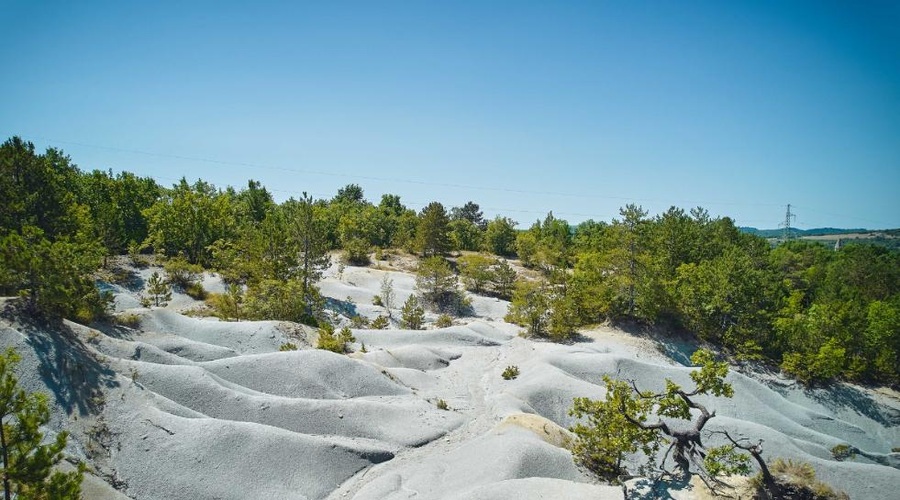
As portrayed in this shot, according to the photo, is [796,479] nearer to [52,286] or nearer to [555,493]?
[555,493]

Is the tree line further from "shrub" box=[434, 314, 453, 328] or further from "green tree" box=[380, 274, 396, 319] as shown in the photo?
"shrub" box=[434, 314, 453, 328]

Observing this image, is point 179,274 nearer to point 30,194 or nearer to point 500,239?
point 30,194

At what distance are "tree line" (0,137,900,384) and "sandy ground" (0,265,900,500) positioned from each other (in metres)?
2.82

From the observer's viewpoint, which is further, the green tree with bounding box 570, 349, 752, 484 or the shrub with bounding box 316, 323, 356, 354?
the shrub with bounding box 316, 323, 356, 354

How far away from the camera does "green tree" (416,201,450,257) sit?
6022 cm

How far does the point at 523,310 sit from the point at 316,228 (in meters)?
18.9

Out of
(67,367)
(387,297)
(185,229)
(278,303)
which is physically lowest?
(387,297)

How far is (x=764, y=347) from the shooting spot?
113 feet

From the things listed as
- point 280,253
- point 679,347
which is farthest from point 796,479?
point 280,253

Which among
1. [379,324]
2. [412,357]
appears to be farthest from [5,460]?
[379,324]

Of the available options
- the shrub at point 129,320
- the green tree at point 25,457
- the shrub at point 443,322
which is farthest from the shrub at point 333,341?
the green tree at point 25,457

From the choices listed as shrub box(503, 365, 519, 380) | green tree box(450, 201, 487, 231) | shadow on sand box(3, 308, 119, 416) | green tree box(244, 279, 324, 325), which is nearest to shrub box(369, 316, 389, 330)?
green tree box(244, 279, 324, 325)

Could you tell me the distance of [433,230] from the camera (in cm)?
6050

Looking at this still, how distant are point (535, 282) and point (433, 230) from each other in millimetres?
24048
